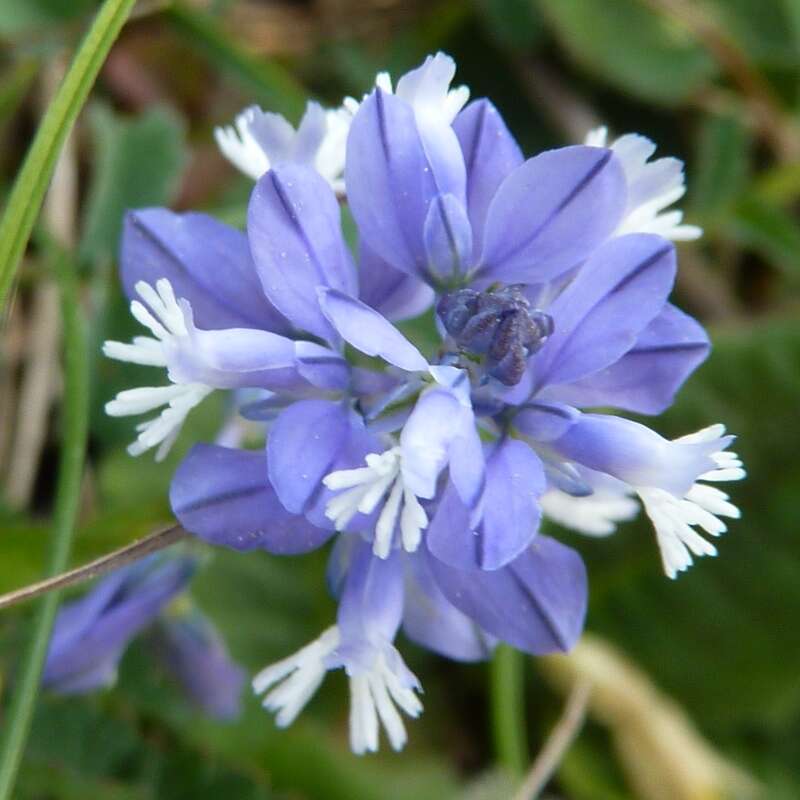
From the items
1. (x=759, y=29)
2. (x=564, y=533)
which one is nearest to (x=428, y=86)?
(x=564, y=533)

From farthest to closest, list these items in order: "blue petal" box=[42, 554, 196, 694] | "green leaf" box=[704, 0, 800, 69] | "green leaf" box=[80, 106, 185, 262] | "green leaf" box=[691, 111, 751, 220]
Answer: "green leaf" box=[704, 0, 800, 69] < "green leaf" box=[691, 111, 751, 220] < "green leaf" box=[80, 106, 185, 262] < "blue petal" box=[42, 554, 196, 694]

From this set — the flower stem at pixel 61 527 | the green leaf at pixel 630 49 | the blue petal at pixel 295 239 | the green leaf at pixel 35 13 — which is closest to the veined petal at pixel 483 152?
the blue petal at pixel 295 239

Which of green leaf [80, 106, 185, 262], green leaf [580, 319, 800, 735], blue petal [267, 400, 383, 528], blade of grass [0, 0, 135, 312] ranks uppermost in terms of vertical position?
green leaf [80, 106, 185, 262]

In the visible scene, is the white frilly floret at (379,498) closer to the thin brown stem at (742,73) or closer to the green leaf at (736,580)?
the green leaf at (736,580)

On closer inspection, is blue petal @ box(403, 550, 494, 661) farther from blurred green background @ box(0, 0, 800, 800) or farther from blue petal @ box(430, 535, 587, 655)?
blurred green background @ box(0, 0, 800, 800)

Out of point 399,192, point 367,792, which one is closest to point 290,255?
point 399,192

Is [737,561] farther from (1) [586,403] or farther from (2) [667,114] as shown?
(1) [586,403]

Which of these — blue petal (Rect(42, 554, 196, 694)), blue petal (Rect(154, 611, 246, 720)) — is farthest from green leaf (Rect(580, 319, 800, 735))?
blue petal (Rect(42, 554, 196, 694))
